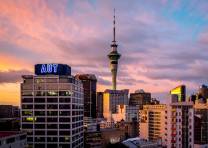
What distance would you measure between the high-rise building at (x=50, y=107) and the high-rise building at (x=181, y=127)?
4708 cm

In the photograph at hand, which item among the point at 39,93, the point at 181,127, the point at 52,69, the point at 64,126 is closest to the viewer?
the point at 64,126

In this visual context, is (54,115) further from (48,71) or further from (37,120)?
(48,71)

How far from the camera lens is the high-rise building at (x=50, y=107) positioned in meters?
177

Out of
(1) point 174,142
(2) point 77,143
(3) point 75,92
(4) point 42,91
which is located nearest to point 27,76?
(4) point 42,91

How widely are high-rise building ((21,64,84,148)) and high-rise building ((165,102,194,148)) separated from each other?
47076mm

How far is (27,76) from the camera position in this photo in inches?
7372

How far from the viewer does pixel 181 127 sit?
631 feet

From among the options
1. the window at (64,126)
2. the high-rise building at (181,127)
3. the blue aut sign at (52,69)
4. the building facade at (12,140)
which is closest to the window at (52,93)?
the blue aut sign at (52,69)

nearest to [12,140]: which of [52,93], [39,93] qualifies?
[52,93]

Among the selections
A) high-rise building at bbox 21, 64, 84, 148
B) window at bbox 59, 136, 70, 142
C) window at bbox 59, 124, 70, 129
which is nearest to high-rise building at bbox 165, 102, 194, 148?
high-rise building at bbox 21, 64, 84, 148

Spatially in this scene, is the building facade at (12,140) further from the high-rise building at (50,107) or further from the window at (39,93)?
the window at (39,93)

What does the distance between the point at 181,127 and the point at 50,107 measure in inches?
2528

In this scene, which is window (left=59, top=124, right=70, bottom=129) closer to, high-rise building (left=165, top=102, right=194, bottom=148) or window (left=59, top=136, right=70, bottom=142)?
window (left=59, top=136, right=70, bottom=142)

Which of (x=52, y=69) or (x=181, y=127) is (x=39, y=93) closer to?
(x=52, y=69)
